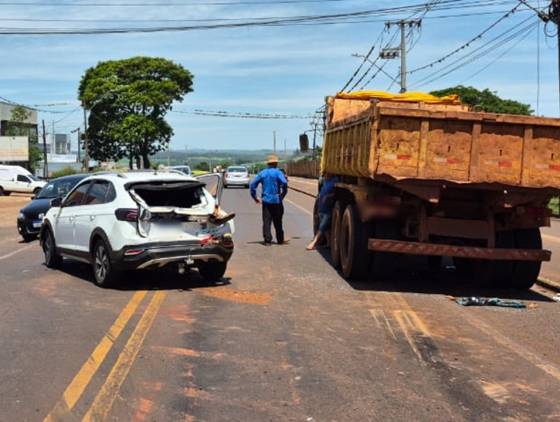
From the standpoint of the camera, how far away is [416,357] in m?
6.14

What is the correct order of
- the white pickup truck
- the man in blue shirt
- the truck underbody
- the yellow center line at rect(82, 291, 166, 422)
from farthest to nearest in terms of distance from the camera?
the white pickup truck → the man in blue shirt → the truck underbody → the yellow center line at rect(82, 291, 166, 422)

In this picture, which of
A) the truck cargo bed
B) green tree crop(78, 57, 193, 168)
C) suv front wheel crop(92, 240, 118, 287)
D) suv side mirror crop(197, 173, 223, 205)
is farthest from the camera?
green tree crop(78, 57, 193, 168)

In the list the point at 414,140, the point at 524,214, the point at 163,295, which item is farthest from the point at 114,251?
the point at 524,214

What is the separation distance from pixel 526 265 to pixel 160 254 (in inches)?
192

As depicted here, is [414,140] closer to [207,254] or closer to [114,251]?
[207,254]

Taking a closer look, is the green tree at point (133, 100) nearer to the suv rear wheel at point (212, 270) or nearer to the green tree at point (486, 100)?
the green tree at point (486, 100)

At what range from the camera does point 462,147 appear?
8.65m

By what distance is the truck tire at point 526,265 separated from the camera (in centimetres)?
956

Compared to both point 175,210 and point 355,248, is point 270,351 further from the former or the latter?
point 355,248

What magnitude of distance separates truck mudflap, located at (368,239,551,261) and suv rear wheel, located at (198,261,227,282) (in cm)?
211

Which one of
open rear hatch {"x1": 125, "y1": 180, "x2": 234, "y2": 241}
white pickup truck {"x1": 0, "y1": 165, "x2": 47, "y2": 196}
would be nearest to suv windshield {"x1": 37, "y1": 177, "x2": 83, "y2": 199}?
open rear hatch {"x1": 125, "y1": 180, "x2": 234, "y2": 241}

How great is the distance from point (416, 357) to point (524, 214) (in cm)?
387

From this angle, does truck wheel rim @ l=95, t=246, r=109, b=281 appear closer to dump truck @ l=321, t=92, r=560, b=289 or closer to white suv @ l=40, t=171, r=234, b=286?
white suv @ l=40, t=171, r=234, b=286

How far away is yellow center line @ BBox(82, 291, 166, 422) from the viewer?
15.4ft
